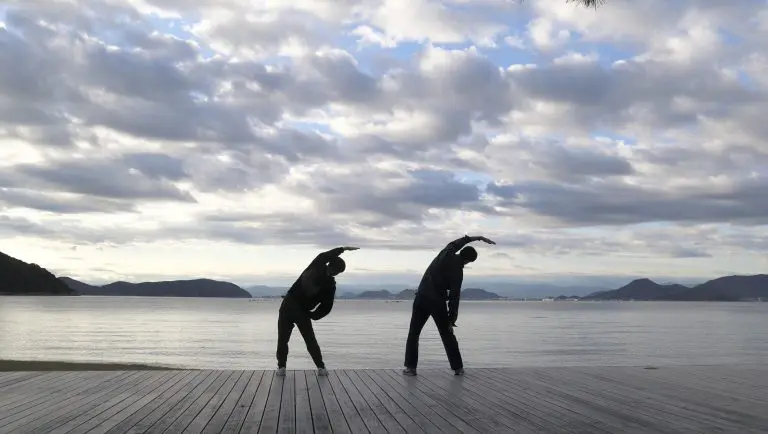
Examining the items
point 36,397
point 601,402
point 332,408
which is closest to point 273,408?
point 332,408

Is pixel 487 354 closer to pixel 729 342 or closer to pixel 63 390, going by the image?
pixel 729 342

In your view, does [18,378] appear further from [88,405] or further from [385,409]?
[385,409]

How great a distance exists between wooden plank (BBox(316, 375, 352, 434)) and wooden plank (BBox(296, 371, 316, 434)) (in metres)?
0.16

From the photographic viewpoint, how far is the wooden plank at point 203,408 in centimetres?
637

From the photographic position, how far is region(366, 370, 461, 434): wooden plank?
6.44 metres

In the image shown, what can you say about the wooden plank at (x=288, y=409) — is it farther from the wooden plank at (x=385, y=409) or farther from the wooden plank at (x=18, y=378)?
the wooden plank at (x=18, y=378)

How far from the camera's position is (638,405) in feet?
25.8

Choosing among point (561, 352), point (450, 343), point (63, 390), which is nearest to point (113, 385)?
point (63, 390)

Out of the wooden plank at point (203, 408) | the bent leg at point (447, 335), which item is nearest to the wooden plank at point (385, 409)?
the bent leg at point (447, 335)

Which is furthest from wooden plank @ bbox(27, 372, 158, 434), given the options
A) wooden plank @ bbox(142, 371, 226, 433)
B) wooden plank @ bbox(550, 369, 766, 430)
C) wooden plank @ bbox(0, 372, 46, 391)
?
wooden plank @ bbox(550, 369, 766, 430)

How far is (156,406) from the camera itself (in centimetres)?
752

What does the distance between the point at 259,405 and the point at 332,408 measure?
0.82m

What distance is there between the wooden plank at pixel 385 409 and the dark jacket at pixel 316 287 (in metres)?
1.16

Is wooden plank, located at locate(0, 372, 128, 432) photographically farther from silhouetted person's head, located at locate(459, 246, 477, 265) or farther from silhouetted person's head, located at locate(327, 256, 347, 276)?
silhouetted person's head, located at locate(459, 246, 477, 265)
